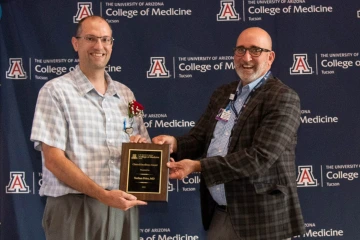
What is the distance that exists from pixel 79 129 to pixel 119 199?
477 millimetres

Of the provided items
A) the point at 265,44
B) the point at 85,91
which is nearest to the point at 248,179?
the point at 265,44

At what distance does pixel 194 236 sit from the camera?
4.34 m

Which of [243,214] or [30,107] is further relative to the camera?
[30,107]

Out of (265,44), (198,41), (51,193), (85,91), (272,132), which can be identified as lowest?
(51,193)

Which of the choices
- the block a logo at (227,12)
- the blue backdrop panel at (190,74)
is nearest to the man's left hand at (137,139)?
the blue backdrop panel at (190,74)

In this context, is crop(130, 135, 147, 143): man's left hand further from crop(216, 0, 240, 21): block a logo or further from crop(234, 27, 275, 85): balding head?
crop(216, 0, 240, 21): block a logo

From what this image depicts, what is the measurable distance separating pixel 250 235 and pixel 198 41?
6.42 ft

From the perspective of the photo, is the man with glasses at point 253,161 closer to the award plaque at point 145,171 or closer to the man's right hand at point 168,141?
the award plaque at point 145,171

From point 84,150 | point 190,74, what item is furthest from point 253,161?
point 190,74

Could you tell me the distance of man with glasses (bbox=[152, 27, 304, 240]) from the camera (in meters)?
2.88

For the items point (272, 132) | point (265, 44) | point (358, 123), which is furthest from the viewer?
point (358, 123)

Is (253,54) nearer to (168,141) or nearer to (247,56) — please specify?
(247,56)

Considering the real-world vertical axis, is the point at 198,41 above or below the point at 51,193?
above

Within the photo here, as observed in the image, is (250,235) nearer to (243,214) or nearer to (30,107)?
(243,214)
